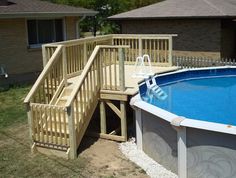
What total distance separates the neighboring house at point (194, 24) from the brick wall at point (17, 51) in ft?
21.7

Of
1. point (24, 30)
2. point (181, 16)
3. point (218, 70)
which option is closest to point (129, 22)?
point (181, 16)

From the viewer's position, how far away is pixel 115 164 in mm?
7188

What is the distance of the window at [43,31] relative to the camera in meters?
17.1

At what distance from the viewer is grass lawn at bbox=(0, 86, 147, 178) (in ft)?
22.2

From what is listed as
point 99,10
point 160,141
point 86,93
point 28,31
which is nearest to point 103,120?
point 86,93

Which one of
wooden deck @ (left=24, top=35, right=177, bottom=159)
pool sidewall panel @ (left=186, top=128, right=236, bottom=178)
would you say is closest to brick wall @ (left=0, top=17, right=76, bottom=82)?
wooden deck @ (left=24, top=35, right=177, bottom=159)

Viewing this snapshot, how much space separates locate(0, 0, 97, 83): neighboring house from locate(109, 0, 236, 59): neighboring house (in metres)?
4.07

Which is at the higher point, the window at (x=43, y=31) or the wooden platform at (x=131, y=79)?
the window at (x=43, y=31)

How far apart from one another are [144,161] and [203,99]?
184 inches

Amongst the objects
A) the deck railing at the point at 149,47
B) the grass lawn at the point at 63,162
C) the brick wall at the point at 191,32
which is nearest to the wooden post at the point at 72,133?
the grass lawn at the point at 63,162

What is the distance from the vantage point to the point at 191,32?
19703 mm

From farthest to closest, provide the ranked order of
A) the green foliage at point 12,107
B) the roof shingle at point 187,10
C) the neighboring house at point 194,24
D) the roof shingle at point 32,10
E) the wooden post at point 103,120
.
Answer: the neighboring house at point 194,24
the roof shingle at point 187,10
the roof shingle at point 32,10
the green foliage at point 12,107
the wooden post at point 103,120

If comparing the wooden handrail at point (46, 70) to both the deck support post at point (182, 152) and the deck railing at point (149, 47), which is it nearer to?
the deck support post at point (182, 152)

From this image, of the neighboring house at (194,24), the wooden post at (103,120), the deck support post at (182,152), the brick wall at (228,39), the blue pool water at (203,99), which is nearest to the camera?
the deck support post at (182,152)
